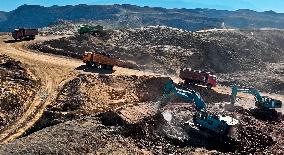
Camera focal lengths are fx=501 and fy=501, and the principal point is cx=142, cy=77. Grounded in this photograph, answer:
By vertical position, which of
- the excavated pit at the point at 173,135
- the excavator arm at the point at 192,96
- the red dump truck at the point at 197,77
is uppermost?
the excavator arm at the point at 192,96

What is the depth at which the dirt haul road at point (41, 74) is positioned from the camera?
Result: 124 feet

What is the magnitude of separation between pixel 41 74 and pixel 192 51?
3211 centimetres

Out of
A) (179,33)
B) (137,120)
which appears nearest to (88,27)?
(179,33)

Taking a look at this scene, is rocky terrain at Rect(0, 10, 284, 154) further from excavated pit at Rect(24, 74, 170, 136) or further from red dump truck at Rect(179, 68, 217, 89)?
red dump truck at Rect(179, 68, 217, 89)

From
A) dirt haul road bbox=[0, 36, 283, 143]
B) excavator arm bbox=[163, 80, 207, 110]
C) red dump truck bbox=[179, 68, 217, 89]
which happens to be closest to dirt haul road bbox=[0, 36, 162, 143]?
dirt haul road bbox=[0, 36, 283, 143]

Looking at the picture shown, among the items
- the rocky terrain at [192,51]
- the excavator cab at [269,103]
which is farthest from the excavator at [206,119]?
the rocky terrain at [192,51]

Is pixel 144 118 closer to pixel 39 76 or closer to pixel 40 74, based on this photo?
pixel 39 76

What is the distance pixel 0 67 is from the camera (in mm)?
48781

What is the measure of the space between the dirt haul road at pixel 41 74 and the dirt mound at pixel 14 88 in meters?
0.61

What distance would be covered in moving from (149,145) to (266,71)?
45989 mm

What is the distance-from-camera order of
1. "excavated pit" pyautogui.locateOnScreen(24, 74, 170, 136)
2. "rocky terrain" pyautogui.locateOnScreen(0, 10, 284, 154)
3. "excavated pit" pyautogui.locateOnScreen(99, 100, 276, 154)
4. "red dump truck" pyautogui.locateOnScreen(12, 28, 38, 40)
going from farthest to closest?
"red dump truck" pyautogui.locateOnScreen(12, 28, 38, 40) → "excavated pit" pyautogui.locateOnScreen(24, 74, 170, 136) → "excavated pit" pyautogui.locateOnScreen(99, 100, 276, 154) → "rocky terrain" pyautogui.locateOnScreen(0, 10, 284, 154)

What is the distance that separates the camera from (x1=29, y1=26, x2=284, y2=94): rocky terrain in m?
65.6

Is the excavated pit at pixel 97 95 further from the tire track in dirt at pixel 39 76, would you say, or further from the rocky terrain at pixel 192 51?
the rocky terrain at pixel 192 51

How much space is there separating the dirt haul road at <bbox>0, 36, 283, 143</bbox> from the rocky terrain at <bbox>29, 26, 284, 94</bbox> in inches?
155
